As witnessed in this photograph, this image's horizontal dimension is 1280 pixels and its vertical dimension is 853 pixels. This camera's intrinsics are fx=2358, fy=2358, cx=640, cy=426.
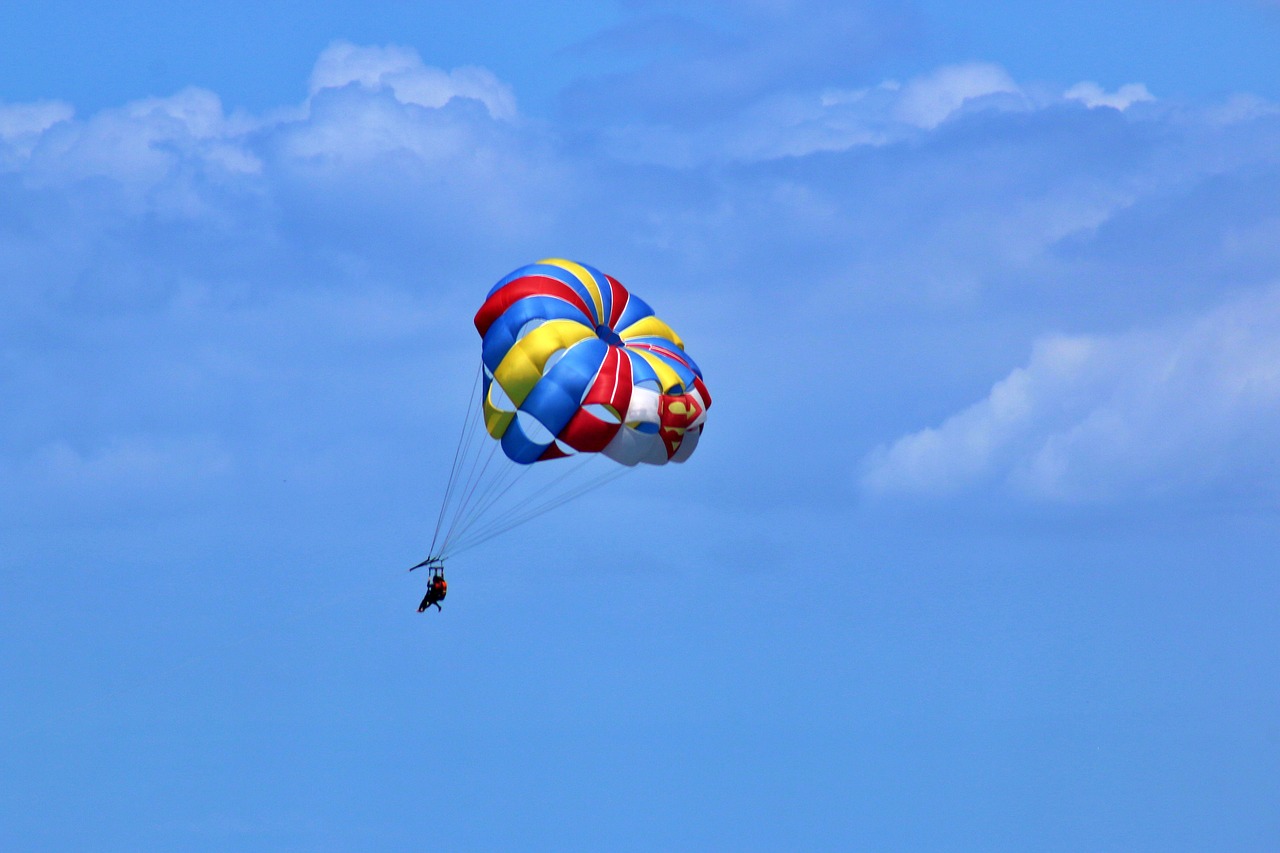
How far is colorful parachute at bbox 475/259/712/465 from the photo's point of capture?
59469 mm

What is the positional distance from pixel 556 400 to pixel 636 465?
11.2ft

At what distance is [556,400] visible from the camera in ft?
194

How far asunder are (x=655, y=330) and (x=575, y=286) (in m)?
2.63

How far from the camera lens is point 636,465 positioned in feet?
202

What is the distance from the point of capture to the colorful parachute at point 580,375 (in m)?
59.5

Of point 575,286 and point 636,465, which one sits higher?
point 575,286

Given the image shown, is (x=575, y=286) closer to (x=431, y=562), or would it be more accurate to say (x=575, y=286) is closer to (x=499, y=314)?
(x=499, y=314)

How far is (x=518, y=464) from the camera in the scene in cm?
6097

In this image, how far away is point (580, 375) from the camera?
5928 centimetres

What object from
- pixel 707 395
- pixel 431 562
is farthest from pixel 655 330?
pixel 431 562

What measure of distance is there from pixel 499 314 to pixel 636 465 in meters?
5.31

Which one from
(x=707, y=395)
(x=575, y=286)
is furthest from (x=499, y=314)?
(x=707, y=395)

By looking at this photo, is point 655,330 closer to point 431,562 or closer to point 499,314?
point 499,314

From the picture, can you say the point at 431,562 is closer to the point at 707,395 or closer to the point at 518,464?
the point at 518,464
